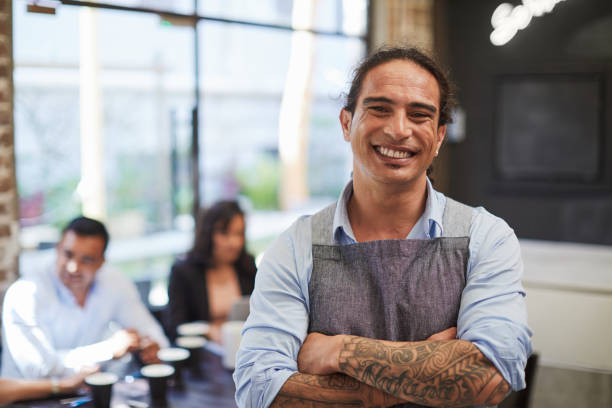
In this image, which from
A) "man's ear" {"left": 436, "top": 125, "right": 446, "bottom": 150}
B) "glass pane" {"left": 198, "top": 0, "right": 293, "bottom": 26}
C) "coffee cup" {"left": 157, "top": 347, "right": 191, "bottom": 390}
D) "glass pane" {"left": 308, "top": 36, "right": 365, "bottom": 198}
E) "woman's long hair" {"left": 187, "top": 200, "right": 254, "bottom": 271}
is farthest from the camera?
"glass pane" {"left": 308, "top": 36, "right": 365, "bottom": 198}

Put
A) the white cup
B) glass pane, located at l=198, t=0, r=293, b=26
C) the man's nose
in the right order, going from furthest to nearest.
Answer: glass pane, located at l=198, t=0, r=293, b=26
the man's nose
the white cup

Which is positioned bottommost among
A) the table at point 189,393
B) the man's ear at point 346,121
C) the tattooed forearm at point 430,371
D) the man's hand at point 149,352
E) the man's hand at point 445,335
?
the table at point 189,393

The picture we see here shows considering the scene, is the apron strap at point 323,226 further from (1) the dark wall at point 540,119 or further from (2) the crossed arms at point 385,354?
(1) the dark wall at point 540,119

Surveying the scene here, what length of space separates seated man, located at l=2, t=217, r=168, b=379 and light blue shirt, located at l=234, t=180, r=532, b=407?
1.19 metres

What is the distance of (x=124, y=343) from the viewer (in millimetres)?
2566

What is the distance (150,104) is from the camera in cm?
400

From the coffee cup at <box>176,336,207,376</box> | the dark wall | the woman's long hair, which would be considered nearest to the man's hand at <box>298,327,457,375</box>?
the coffee cup at <box>176,336,207,376</box>

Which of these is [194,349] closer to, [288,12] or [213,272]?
[213,272]

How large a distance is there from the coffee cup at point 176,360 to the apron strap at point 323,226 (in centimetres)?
97

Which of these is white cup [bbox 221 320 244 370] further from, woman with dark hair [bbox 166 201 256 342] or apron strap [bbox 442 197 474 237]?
apron strap [bbox 442 197 474 237]

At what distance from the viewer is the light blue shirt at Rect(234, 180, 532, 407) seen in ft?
4.27

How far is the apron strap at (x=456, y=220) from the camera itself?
4.60 feet

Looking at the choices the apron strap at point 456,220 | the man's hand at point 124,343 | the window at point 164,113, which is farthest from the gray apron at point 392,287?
the window at point 164,113

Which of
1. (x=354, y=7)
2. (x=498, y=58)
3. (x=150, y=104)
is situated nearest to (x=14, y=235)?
(x=150, y=104)
